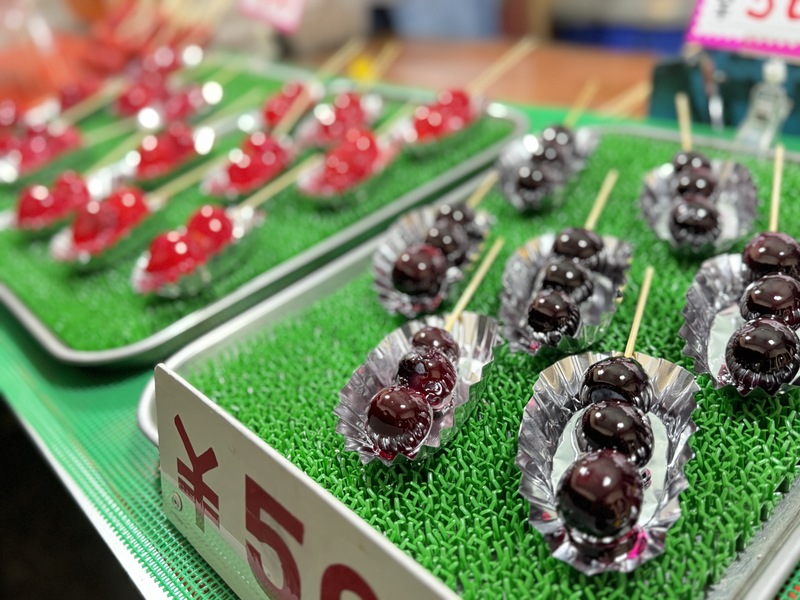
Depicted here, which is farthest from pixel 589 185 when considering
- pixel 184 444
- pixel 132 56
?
pixel 132 56

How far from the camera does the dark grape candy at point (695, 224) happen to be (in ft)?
4.29

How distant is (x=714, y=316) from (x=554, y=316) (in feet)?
0.97

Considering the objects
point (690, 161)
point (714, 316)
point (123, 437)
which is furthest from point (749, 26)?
point (123, 437)

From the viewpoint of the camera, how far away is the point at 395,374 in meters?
1.11

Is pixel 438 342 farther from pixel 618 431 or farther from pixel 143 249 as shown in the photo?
pixel 143 249

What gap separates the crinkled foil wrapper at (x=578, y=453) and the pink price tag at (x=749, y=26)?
3.15ft

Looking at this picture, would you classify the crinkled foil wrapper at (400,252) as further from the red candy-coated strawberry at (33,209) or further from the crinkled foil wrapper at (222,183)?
Answer: the red candy-coated strawberry at (33,209)

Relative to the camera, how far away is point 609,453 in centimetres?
81

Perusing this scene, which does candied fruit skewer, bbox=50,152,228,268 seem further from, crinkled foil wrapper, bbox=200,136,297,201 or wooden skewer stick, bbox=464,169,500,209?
wooden skewer stick, bbox=464,169,500,209

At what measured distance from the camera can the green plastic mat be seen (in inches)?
38.6

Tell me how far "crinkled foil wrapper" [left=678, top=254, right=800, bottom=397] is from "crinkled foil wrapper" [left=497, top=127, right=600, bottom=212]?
1.60 ft

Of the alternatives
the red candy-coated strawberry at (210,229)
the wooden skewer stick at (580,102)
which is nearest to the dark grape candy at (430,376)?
the red candy-coated strawberry at (210,229)

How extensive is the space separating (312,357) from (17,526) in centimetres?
63

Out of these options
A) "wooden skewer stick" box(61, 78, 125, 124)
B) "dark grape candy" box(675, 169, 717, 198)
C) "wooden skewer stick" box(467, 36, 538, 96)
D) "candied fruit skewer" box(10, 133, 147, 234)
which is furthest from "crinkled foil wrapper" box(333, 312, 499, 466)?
"wooden skewer stick" box(61, 78, 125, 124)
